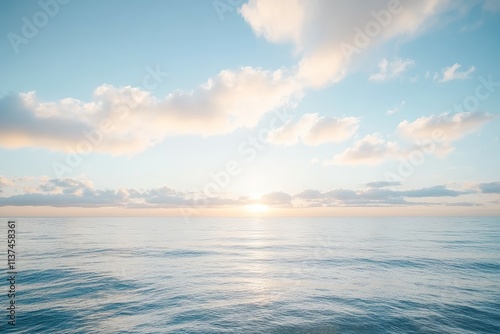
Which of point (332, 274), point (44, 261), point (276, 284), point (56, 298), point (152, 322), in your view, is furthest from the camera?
point (44, 261)

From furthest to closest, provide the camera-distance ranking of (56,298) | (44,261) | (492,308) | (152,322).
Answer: (44,261) < (56,298) < (492,308) < (152,322)

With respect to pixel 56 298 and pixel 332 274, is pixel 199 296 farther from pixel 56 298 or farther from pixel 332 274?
pixel 332 274

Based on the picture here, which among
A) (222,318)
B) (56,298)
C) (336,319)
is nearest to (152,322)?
(222,318)

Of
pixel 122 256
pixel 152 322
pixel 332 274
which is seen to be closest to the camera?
pixel 152 322

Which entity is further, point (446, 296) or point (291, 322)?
point (446, 296)

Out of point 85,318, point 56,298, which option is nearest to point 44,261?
point 56,298

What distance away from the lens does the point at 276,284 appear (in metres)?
30.9

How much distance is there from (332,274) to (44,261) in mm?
46615

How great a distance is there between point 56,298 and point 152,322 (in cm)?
1253

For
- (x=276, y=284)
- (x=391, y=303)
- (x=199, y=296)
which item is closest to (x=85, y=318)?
(x=199, y=296)

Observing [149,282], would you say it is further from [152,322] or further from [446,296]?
[446,296]

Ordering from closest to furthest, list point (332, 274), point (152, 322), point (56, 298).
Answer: point (152, 322)
point (56, 298)
point (332, 274)

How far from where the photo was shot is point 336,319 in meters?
20.1

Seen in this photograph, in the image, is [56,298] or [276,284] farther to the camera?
[276,284]
